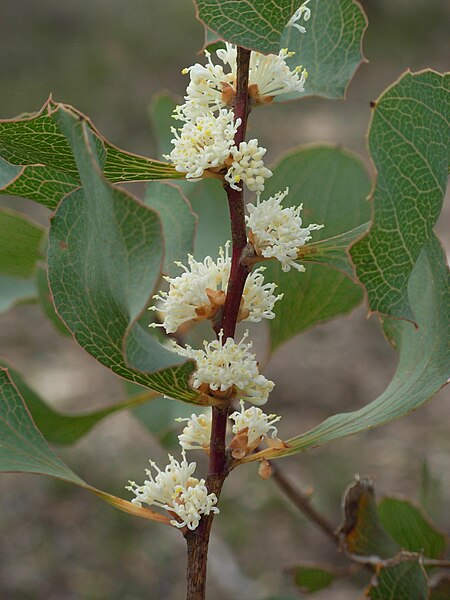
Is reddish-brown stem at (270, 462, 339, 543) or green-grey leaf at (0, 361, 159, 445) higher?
green-grey leaf at (0, 361, 159, 445)

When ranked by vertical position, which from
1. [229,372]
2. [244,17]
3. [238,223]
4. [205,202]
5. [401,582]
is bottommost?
[401,582]

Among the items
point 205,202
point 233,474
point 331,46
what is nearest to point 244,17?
point 331,46

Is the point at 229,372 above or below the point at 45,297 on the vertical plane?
below

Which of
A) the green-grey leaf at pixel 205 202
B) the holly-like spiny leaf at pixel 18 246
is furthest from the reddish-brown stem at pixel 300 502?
the holly-like spiny leaf at pixel 18 246

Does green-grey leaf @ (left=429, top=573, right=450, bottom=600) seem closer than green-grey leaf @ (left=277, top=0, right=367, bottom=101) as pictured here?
No

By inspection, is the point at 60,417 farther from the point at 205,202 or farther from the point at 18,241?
the point at 205,202

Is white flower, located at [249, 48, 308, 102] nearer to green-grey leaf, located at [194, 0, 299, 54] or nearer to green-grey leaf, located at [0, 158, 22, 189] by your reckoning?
green-grey leaf, located at [194, 0, 299, 54]

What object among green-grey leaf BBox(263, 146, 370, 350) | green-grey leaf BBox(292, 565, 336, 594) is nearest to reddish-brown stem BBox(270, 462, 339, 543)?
green-grey leaf BBox(292, 565, 336, 594)
